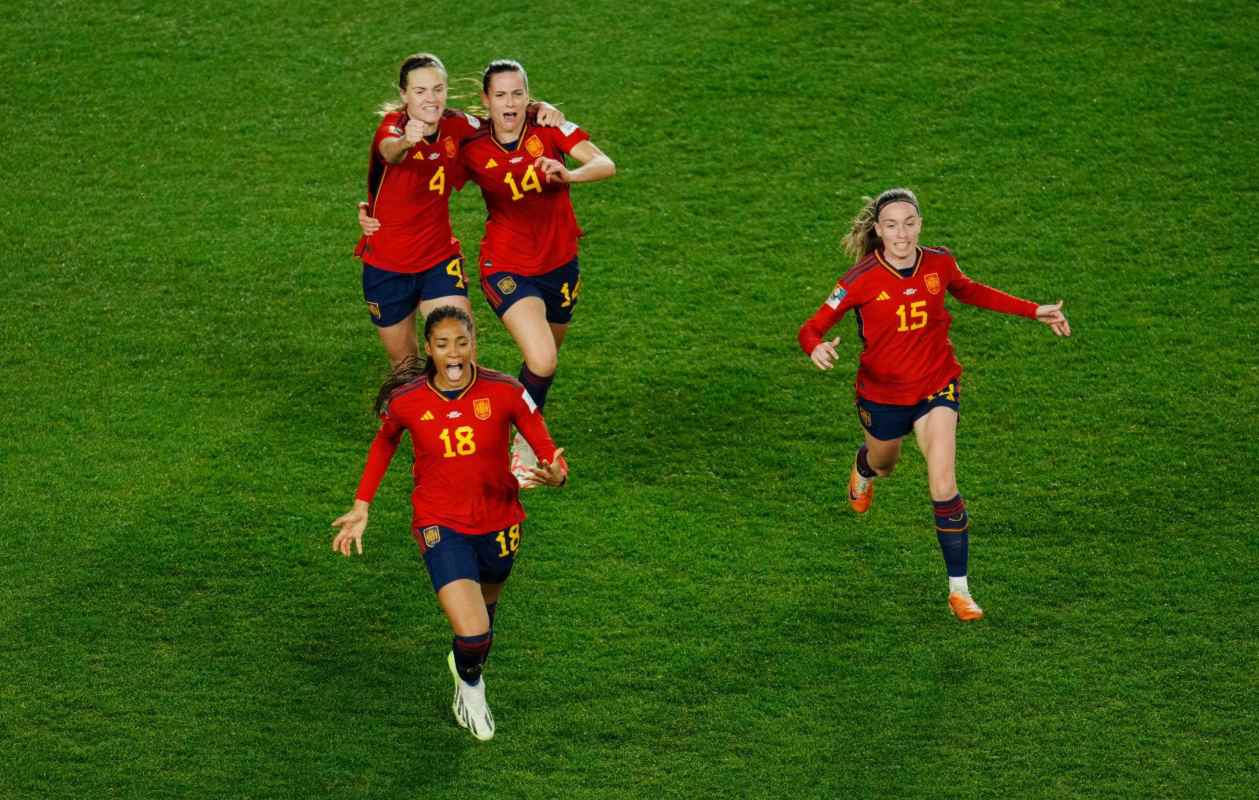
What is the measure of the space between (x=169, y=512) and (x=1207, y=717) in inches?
202

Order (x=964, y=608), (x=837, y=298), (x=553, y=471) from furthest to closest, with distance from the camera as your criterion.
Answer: (x=837, y=298) → (x=964, y=608) → (x=553, y=471)

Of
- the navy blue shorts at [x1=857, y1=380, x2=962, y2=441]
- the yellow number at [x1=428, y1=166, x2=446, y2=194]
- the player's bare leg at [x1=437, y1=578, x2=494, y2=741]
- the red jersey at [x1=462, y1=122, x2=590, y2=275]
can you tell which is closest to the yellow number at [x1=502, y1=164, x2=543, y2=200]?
the red jersey at [x1=462, y1=122, x2=590, y2=275]

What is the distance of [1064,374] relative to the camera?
944 cm

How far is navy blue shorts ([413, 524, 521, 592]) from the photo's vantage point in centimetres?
665

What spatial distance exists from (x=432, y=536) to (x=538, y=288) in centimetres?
213

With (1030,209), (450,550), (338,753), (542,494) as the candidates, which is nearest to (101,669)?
(338,753)

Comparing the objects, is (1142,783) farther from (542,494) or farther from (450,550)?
(542,494)

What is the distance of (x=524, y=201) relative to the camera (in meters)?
8.30

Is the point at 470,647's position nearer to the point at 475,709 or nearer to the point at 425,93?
the point at 475,709

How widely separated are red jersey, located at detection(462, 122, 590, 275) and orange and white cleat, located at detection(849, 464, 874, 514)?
1.87 metres

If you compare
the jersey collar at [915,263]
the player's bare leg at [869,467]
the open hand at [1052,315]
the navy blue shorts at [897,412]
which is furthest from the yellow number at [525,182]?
the open hand at [1052,315]

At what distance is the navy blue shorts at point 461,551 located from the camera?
665cm

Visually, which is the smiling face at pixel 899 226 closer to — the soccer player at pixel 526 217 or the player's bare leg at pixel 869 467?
the player's bare leg at pixel 869 467

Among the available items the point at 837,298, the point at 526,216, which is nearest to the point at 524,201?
the point at 526,216
